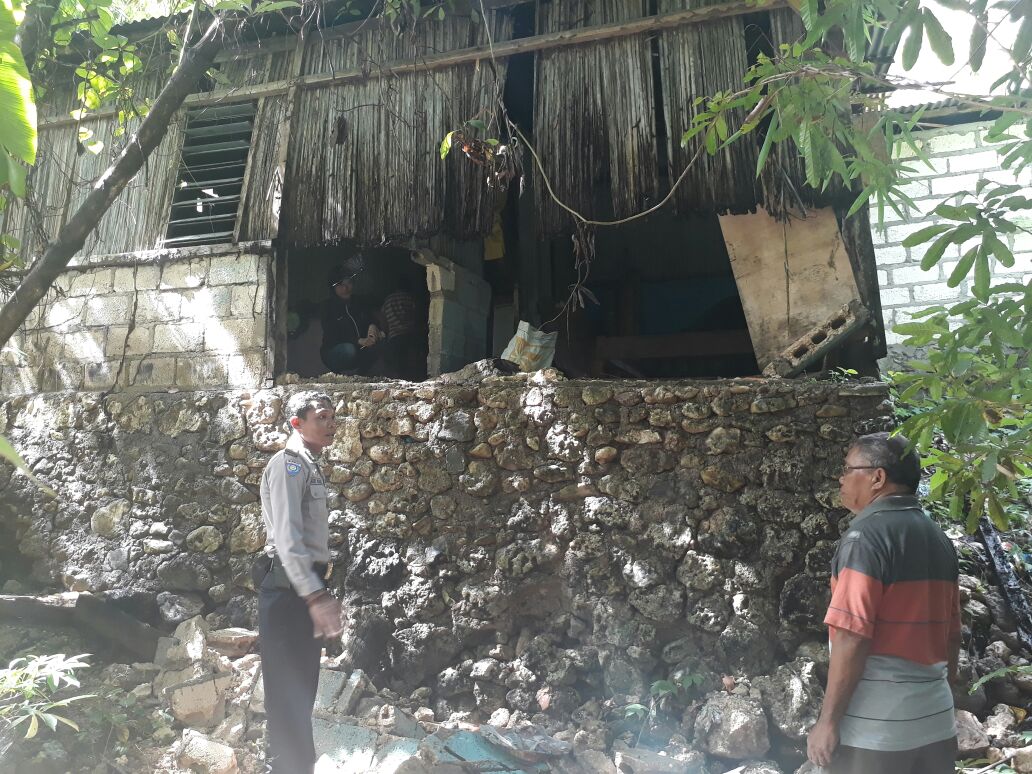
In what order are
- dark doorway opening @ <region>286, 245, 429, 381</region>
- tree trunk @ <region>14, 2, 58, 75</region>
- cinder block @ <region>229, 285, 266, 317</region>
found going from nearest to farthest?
tree trunk @ <region>14, 2, 58, 75</region>
cinder block @ <region>229, 285, 266, 317</region>
dark doorway opening @ <region>286, 245, 429, 381</region>

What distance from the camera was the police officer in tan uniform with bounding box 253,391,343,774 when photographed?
9.80ft

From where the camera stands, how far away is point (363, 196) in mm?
5648

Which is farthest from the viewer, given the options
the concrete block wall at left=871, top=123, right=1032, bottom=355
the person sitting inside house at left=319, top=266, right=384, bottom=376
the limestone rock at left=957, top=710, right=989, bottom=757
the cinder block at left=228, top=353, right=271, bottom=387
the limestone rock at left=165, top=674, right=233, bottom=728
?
the concrete block wall at left=871, top=123, right=1032, bottom=355

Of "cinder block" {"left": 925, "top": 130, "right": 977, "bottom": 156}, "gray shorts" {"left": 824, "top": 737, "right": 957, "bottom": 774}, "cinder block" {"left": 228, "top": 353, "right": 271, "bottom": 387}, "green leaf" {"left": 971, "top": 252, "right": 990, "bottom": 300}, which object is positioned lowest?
"gray shorts" {"left": 824, "top": 737, "right": 957, "bottom": 774}

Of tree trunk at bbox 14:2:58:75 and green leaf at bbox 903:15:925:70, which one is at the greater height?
tree trunk at bbox 14:2:58:75

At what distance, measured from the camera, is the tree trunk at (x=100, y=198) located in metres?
2.64

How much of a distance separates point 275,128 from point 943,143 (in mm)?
6208

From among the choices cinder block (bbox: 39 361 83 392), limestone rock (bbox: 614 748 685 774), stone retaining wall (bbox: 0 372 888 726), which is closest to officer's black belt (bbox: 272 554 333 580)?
stone retaining wall (bbox: 0 372 888 726)

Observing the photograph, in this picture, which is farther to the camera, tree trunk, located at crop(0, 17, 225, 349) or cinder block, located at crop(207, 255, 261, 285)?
cinder block, located at crop(207, 255, 261, 285)

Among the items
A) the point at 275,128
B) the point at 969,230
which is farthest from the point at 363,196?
the point at 969,230

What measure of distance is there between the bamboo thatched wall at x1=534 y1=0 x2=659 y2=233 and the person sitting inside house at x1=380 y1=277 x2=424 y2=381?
5.37ft

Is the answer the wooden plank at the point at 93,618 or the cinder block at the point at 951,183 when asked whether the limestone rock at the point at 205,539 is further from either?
the cinder block at the point at 951,183

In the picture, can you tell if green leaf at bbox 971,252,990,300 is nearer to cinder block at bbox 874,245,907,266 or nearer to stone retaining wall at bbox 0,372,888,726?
stone retaining wall at bbox 0,372,888,726

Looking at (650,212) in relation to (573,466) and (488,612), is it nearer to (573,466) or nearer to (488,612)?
(573,466)
